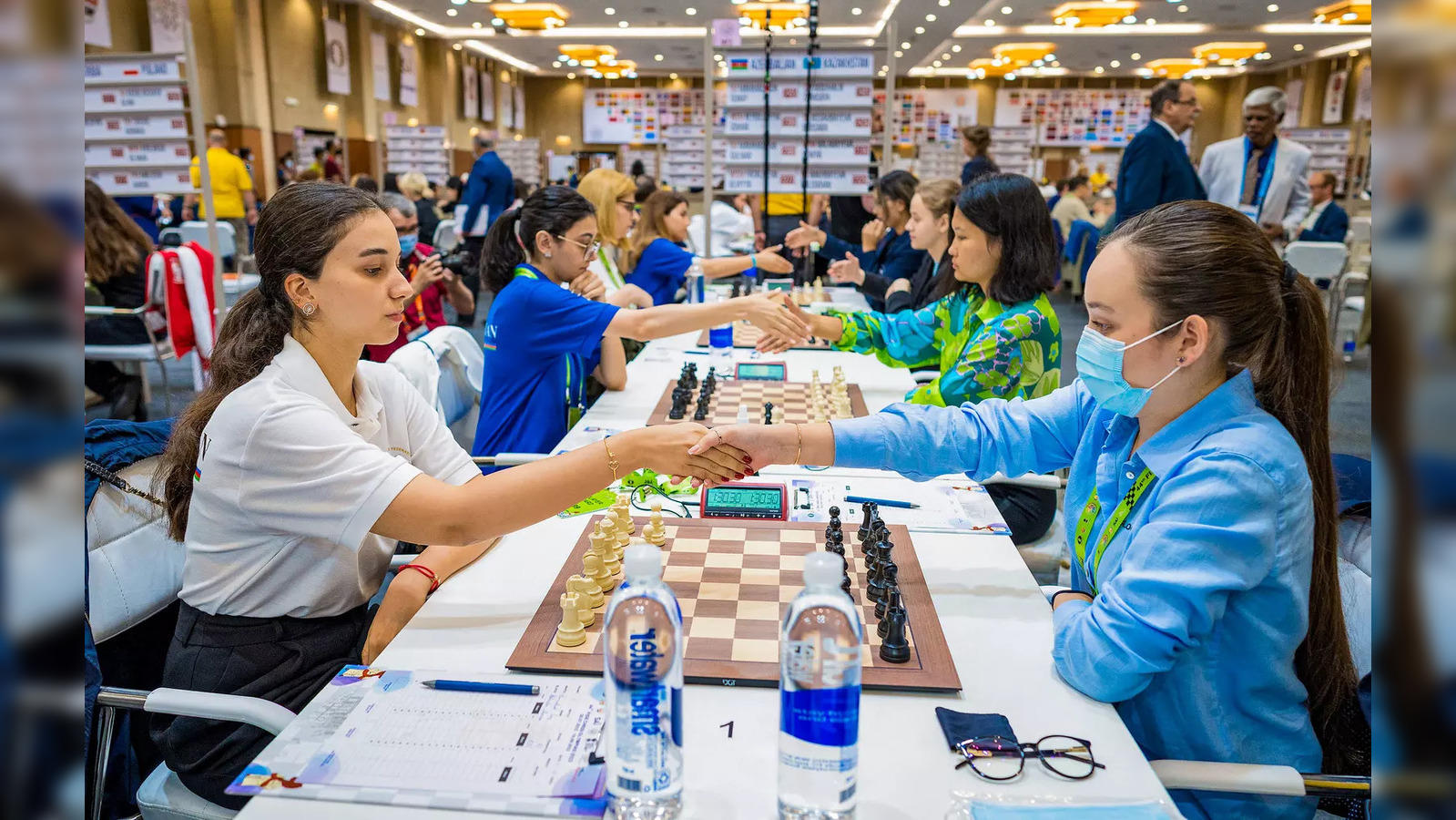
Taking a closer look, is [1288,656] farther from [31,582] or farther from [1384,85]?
[31,582]

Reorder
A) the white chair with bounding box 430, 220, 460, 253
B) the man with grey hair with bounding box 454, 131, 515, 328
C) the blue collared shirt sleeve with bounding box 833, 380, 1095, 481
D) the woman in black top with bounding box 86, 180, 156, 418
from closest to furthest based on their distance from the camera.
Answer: the blue collared shirt sleeve with bounding box 833, 380, 1095, 481 → the woman in black top with bounding box 86, 180, 156, 418 → the white chair with bounding box 430, 220, 460, 253 → the man with grey hair with bounding box 454, 131, 515, 328

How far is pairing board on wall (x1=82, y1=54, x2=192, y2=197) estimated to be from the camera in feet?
16.3

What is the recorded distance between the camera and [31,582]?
0.21m

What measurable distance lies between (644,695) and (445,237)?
25.8 ft

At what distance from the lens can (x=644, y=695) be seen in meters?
0.92

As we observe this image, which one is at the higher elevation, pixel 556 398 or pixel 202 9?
pixel 202 9

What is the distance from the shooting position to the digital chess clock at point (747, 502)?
6.04ft

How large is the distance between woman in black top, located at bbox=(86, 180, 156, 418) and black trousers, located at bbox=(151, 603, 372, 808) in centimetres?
350

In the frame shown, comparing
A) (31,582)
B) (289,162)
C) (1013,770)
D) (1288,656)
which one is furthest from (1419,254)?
(289,162)

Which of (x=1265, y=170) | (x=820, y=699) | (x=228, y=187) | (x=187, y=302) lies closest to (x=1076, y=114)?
(x=1265, y=170)

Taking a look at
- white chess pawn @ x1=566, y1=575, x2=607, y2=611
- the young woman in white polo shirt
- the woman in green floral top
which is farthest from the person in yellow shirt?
white chess pawn @ x1=566, y1=575, x2=607, y2=611

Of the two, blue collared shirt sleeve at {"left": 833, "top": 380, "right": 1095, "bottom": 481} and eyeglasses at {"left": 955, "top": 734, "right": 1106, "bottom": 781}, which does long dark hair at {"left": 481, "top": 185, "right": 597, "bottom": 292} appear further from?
eyeglasses at {"left": 955, "top": 734, "right": 1106, "bottom": 781}

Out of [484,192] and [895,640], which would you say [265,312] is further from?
[484,192]

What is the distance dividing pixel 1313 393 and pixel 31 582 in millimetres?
1490
